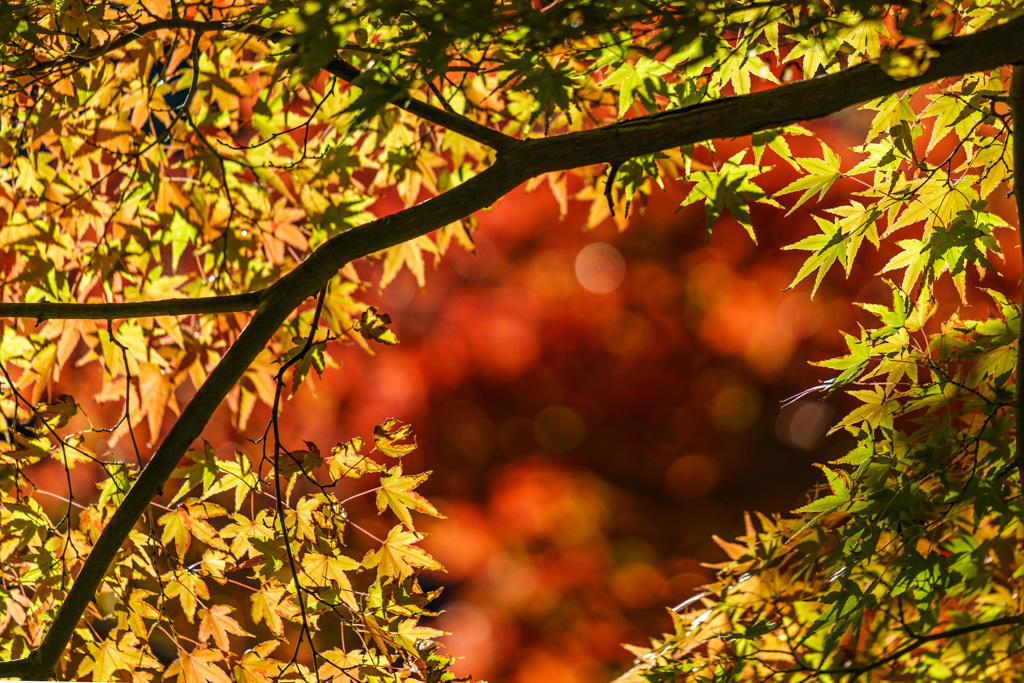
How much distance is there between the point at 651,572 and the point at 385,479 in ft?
8.25

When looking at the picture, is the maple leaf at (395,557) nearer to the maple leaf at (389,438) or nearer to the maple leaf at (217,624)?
the maple leaf at (389,438)

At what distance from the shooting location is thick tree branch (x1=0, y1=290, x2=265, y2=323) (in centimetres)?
87

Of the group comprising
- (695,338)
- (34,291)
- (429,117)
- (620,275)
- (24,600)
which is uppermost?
(620,275)

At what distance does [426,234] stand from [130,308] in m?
0.44

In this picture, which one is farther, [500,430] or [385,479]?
[500,430]

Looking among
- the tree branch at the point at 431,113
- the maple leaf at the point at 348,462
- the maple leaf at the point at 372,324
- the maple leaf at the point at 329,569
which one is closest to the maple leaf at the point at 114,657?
the maple leaf at the point at 329,569

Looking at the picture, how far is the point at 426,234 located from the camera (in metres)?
1.12

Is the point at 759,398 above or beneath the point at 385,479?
above

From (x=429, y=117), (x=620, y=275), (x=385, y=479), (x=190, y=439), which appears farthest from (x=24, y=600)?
(x=620, y=275)

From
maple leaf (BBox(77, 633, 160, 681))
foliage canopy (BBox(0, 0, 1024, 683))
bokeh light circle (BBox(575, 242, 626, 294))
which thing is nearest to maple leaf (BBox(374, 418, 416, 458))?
foliage canopy (BBox(0, 0, 1024, 683))

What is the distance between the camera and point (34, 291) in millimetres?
1378

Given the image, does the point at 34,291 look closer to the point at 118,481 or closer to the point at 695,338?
the point at 118,481

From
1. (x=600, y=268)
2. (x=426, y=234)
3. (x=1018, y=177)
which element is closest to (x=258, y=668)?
(x=426, y=234)

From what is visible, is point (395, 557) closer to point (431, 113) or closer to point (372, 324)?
point (372, 324)
